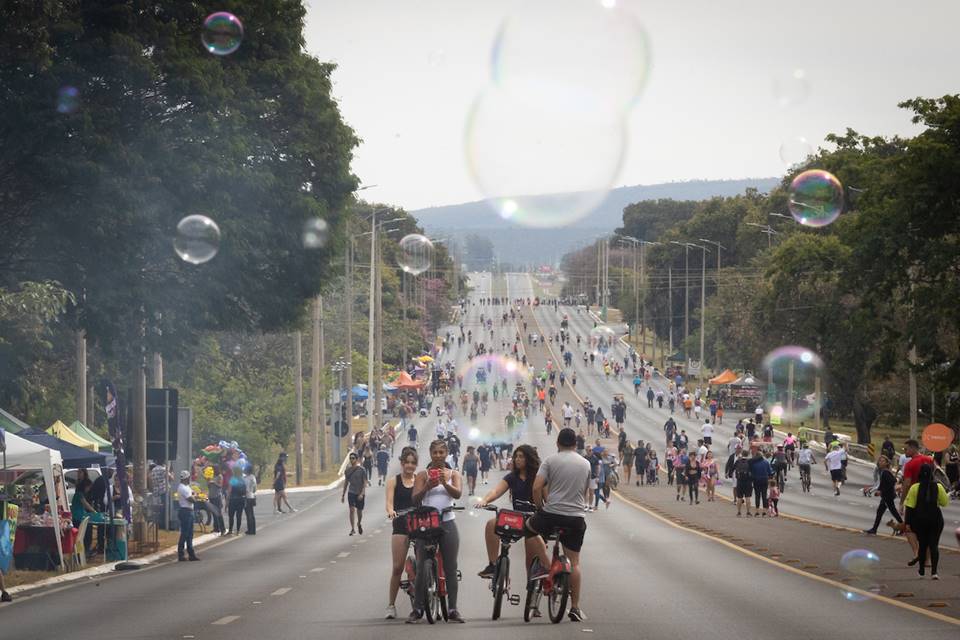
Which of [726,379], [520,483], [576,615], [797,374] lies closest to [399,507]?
[520,483]

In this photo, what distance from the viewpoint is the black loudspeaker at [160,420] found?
32.3 meters

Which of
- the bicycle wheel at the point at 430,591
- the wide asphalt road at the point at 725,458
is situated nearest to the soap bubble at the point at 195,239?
the bicycle wheel at the point at 430,591

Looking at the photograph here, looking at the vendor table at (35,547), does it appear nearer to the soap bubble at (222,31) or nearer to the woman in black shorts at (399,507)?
the soap bubble at (222,31)

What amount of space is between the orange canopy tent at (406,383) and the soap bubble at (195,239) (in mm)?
80946

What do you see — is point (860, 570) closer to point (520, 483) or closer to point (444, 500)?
point (520, 483)

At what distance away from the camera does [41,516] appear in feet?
87.5

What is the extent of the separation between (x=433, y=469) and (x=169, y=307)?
48.0 feet

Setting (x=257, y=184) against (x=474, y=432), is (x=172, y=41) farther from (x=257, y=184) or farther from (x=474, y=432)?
(x=474, y=432)

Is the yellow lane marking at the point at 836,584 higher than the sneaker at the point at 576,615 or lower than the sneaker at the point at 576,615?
lower

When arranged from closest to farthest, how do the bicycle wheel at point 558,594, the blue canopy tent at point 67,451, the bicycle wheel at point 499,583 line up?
the bicycle wheel at point 558,594 < the bicycle wheel at point 499,583 < the blue canopy tent at point 67,451

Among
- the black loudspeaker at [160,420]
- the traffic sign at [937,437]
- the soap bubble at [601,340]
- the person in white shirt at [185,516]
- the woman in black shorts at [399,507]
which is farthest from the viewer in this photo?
the soap bubble at [601,340]

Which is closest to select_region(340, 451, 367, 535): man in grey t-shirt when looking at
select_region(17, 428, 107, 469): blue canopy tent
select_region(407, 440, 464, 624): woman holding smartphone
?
select_region(17, 428, 107, 469): blue canopy tent

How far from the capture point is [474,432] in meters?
87.1

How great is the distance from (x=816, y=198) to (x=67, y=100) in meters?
25.6
